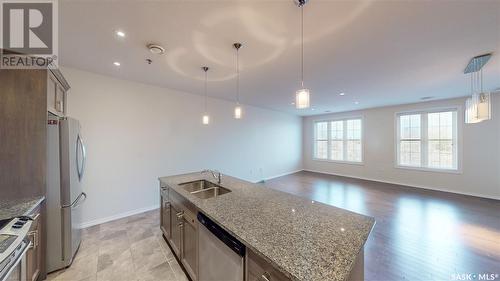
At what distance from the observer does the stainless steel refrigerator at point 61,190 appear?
6.34ft

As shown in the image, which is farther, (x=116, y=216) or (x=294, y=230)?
(x=116, y=216)

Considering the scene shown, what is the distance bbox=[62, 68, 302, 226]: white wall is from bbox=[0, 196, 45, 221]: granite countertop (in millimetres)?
1413

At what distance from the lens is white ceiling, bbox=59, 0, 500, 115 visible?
1.59m

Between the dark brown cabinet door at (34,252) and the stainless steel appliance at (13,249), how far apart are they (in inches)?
5.9

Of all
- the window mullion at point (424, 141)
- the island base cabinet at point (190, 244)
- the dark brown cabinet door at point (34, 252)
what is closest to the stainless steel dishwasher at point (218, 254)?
the island base cabinet at point (190, 244)

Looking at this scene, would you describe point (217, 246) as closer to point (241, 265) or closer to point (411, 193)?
point (241, 265)

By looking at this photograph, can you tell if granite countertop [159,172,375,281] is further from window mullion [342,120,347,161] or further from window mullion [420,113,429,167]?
window mullion [342,120,347,161]

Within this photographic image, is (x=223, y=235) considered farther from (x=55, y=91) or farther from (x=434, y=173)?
(x=434, y=173)

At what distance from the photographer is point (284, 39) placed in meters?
2.07

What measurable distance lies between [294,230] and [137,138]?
11.7ft

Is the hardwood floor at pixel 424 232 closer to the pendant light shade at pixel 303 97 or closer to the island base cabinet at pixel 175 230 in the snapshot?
the pendant light shade at pixel 303 97

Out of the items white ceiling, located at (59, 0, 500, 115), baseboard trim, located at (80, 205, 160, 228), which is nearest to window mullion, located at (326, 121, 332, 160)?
white ceiling, located at (59, 0, 500, 115)

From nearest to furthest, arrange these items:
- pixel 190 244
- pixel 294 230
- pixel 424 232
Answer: pixel 294 230 → pixel 190 244 → pixel 424 232

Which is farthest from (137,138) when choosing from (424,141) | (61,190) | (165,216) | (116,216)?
(424,141)
